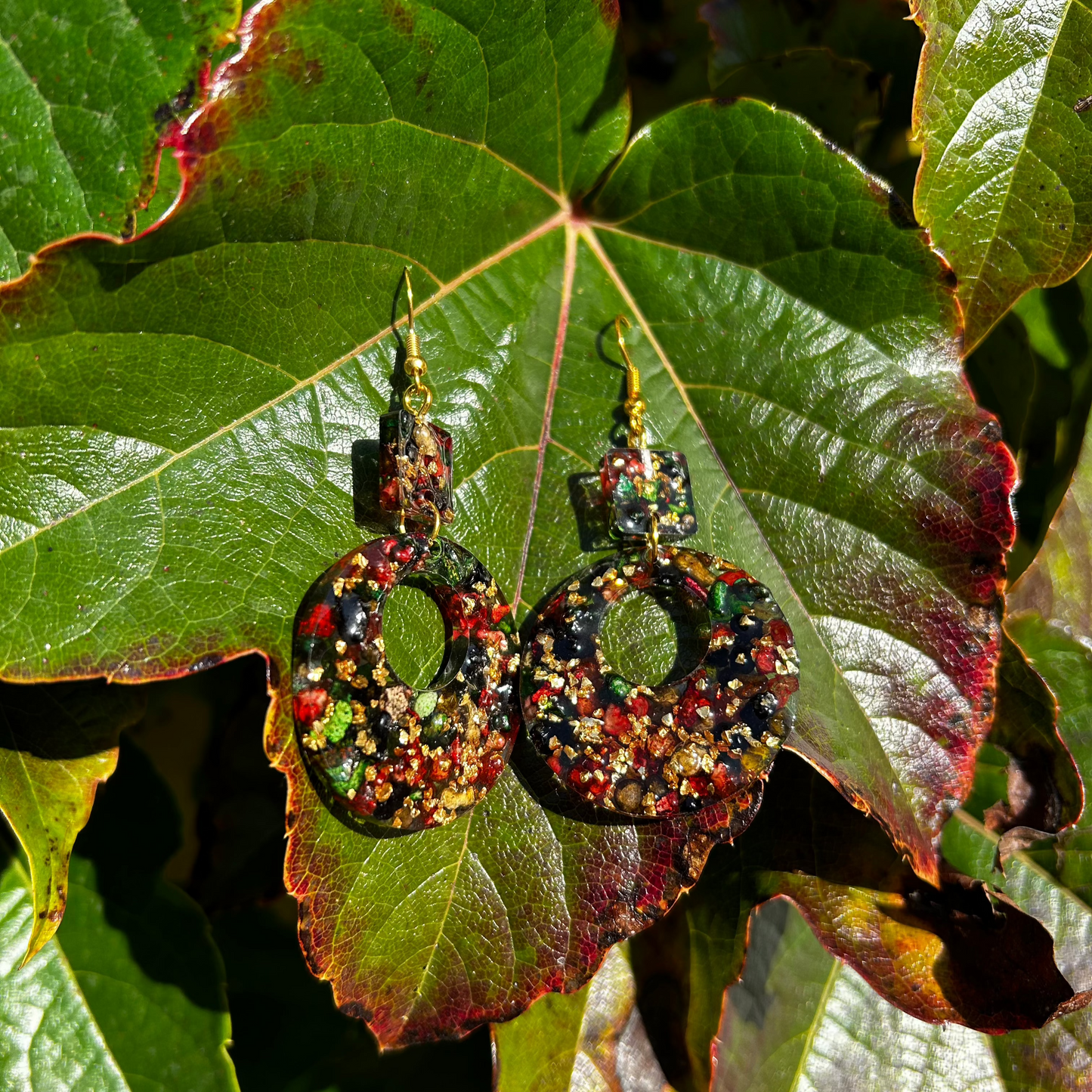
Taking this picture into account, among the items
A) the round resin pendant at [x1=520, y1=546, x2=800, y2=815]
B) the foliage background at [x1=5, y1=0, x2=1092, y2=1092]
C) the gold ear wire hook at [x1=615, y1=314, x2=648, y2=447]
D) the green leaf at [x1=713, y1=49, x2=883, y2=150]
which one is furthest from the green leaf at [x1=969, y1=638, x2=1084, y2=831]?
the green leaf at [x1=713, y1=49, x2=883, y2=150]

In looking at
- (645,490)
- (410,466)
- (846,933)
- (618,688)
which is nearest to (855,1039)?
(846,933)

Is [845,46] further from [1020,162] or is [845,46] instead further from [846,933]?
[846,933]

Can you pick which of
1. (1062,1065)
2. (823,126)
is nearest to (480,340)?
(823,126)

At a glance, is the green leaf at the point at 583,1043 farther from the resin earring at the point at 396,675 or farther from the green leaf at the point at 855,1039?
the resin earring at the point at 396,675

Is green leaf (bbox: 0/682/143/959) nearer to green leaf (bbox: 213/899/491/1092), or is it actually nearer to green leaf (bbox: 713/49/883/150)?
green leaf (bbox: 213/899/491/1092)

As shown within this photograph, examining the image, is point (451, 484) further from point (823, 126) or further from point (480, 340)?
point (823, 126)

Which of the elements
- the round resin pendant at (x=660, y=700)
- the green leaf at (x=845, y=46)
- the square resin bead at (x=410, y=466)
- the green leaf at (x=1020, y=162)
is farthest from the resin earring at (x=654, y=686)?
the green leaf at (x=845, y=46)
